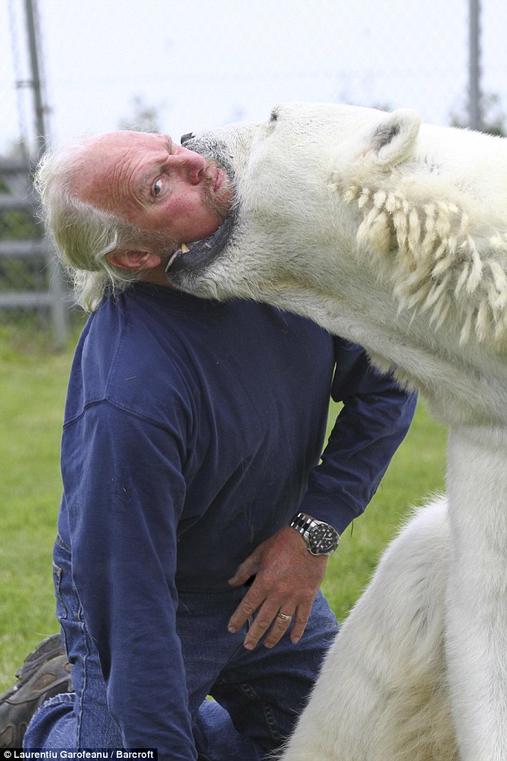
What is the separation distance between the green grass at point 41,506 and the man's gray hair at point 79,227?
1.77 metres

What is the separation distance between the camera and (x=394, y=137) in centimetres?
215

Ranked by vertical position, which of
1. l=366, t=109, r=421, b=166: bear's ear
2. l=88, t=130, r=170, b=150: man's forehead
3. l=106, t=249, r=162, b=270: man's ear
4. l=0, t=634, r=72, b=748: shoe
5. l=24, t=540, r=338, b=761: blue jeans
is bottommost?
l=0, t=634, r=72, b=748: shoe

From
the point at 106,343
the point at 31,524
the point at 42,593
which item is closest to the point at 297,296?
the point at 106,343

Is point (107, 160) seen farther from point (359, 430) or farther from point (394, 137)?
point (359, 430)

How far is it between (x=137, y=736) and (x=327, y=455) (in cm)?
86

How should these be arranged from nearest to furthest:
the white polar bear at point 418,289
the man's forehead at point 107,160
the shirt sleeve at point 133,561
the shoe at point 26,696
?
1. the white polar bear at point 418,289
2. the shirt sleeve at point 133,561
3. the man's forehead at point 107,160
4. the shoe at point 26,696

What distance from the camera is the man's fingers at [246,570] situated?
2.84 meters

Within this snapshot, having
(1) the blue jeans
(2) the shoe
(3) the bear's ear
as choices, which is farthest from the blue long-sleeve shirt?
(2) the shoe

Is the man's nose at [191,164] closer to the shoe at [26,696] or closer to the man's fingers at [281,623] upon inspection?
the man's fingers at [281,623]

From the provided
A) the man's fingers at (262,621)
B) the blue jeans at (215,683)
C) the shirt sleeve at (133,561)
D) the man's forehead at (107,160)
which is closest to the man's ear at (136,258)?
the man's forehead at (107,160)

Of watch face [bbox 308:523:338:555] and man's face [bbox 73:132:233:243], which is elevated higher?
man's face [bbox 73:132:233:243]

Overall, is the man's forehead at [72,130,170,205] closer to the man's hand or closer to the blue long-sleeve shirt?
the blue long-sleeve shirt

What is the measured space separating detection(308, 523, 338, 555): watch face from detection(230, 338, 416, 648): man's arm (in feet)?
0.07

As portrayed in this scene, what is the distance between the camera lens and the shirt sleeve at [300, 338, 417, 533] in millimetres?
2939
